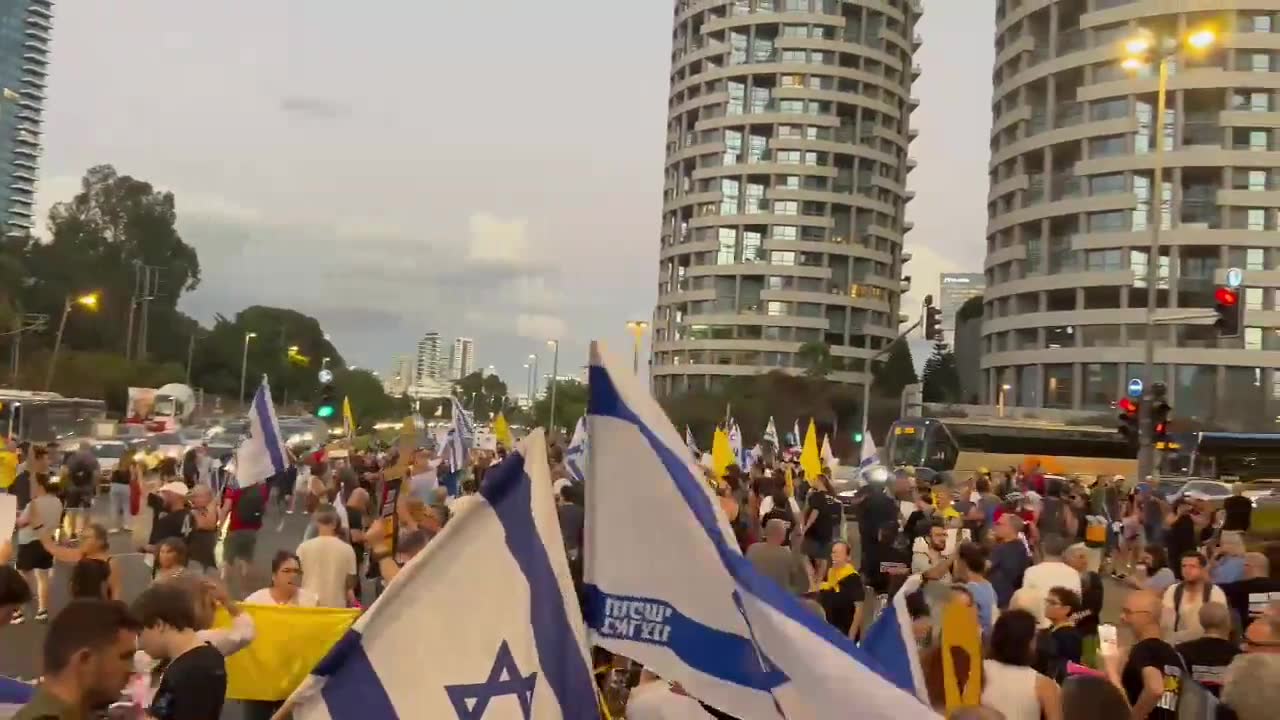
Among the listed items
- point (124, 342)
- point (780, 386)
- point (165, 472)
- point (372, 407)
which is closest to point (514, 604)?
point (165, 472)

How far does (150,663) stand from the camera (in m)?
5.27

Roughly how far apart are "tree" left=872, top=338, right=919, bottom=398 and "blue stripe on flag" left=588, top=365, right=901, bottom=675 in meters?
90.8

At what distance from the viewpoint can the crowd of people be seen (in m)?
4.21

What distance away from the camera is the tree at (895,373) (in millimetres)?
94375

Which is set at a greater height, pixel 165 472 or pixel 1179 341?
pixel 1179 341

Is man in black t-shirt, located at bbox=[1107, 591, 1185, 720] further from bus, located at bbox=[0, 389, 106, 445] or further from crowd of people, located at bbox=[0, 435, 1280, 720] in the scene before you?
bus, located at bbox=[0, 389, 106, 445]

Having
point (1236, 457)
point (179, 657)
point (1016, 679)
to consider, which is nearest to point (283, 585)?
point (179, 657)

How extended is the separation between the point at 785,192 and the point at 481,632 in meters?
93.7

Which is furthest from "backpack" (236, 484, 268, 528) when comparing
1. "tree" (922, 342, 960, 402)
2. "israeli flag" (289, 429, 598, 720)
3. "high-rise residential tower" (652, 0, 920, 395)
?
"tree" (922, 342, 960, 402)

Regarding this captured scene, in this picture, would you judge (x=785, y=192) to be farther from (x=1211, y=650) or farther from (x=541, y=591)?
(x=541, y=591)

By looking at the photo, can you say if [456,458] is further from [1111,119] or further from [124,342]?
[124,342]

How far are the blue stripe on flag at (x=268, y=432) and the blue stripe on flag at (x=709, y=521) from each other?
1030cm

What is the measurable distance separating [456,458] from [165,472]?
4701mm

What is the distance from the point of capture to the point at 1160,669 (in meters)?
5.93
